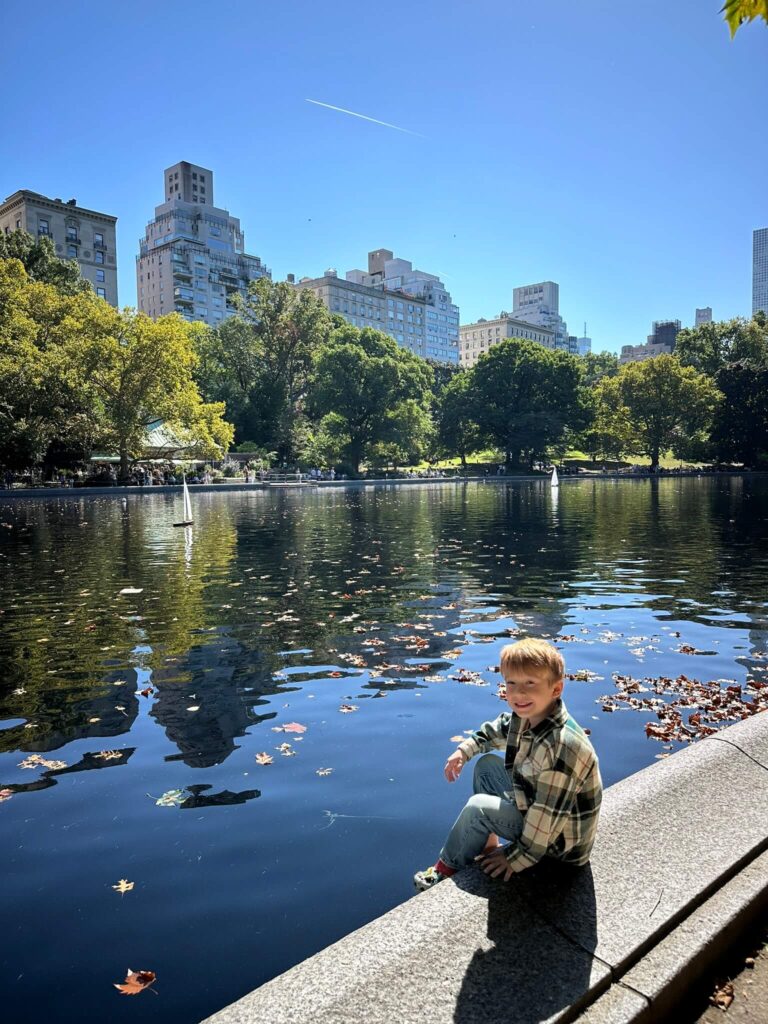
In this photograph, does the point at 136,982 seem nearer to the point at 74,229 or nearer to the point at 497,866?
the point at 497,866

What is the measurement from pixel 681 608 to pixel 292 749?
8.55m

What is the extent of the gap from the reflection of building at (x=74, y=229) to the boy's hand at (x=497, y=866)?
117 meters

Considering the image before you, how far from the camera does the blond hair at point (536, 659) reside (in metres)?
3.38

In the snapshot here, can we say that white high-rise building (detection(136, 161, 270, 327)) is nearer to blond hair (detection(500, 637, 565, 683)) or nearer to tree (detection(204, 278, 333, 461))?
tree (detection(204, 278, 333, 461))

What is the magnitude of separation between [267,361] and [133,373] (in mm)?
38847

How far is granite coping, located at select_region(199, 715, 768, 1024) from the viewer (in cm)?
261

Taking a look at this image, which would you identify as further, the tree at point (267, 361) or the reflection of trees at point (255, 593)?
the tree at point (267, 361)

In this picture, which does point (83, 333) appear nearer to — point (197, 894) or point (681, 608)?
point (681, 608)

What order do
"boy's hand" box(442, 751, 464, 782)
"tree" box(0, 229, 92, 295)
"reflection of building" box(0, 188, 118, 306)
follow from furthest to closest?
1. "reflection of building" box(0, 188, 118, 306)
2. "tree" box(0, 229, 92, 295)
3. "boy's hand" box(442, 751, 464, 782)

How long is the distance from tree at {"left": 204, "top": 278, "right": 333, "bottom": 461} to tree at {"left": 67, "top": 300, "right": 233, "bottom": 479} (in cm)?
2698

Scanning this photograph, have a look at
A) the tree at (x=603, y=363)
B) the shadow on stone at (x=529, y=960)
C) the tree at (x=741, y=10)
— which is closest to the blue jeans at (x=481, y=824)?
the shadow on stone at (x=529, y=960)

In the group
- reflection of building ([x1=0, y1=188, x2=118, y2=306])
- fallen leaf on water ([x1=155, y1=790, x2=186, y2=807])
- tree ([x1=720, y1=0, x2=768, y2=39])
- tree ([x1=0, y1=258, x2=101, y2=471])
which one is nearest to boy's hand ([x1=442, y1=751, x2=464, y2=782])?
fallen leaf on water ([x1=155, y1=790, x2=186, y2=807])

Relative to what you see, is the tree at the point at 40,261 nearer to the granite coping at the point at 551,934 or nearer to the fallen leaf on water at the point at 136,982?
the fallen leaf on water at the point at 136,982

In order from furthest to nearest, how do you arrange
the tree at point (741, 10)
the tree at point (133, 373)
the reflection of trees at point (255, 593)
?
the tree at point (133, 373) → the reflection of trees at point (255, 593) → the tree at point (741, 10)
